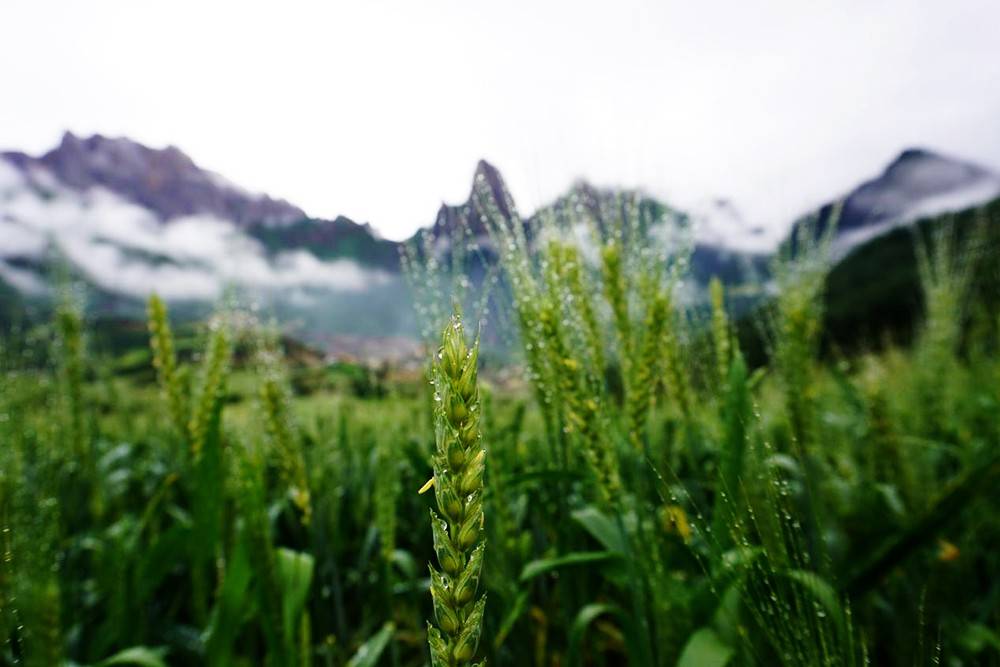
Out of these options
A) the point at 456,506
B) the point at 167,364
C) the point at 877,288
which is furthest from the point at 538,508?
the point at 877,288

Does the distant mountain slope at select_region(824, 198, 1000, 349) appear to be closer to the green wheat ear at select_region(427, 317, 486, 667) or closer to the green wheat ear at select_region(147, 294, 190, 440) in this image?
the green wheat ear at select_region(147, 294, 190, 440)

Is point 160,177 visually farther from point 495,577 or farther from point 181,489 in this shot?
point 495,577

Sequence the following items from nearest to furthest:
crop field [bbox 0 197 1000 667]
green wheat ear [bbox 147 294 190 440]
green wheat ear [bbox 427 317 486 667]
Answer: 1. green wheat ear [bbox 427 317 486 667]
2. crop field [bbox 0 197 1000 667]
3. green wheat ear [bbox 147 294 190 440]

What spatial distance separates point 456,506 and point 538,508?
5.71 ft

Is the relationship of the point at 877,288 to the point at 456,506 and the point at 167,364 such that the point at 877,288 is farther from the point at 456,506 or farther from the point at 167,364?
the point at 456,506

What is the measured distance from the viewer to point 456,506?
0.58m

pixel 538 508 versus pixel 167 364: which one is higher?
pixel 167 364

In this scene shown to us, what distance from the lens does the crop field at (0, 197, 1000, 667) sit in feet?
3.42

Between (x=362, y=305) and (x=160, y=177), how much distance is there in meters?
39.9

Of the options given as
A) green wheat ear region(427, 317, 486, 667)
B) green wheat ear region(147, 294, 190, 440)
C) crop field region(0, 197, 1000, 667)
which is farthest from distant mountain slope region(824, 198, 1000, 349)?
green wheat ear region(427, 317, 486, 667)

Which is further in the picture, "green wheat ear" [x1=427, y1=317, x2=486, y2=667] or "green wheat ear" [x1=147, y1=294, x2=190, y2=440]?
"green wheat ear" [x1=147, y1=294, x2=190, y2=440]

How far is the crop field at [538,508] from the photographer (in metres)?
1.04

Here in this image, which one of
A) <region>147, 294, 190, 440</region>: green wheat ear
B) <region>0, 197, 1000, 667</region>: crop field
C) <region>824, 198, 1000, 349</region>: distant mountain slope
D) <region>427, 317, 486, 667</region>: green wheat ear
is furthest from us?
<region>824, 198, 1000, 349</region>: distant mountain slope

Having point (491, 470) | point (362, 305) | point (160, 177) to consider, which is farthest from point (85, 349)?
point (160, 177)
